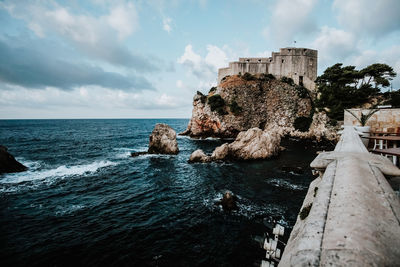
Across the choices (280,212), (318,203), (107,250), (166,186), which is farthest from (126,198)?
(318,203)

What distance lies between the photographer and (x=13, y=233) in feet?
30.0

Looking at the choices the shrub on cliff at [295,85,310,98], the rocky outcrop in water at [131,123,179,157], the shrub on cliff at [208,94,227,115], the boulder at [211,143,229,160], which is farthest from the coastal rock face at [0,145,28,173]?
the shrub on cliff at [295,85,310,98]

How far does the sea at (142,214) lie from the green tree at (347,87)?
17.4m

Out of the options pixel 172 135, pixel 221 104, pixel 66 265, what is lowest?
pixel 66 265

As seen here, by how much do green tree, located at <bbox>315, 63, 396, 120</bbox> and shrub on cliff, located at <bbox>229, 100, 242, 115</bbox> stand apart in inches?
639

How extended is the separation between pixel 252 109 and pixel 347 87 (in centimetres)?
1920

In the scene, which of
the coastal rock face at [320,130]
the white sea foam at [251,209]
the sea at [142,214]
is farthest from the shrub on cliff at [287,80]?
the white sea foam at [251,209]

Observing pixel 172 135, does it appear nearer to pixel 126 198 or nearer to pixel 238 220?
pixel 126 198

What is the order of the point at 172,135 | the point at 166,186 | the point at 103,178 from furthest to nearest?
1. the point at 172,135
2. the point at 103,178
3. the point at 166,186

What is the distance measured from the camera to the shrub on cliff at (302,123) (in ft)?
131

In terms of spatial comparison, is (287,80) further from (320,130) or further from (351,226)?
(351,226)

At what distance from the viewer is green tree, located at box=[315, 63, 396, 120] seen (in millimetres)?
28469

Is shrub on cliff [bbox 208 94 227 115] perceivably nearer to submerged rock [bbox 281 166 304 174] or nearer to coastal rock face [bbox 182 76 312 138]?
coastal rock face [bbox 182 76 312 138]

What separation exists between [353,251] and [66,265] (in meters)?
9.93
